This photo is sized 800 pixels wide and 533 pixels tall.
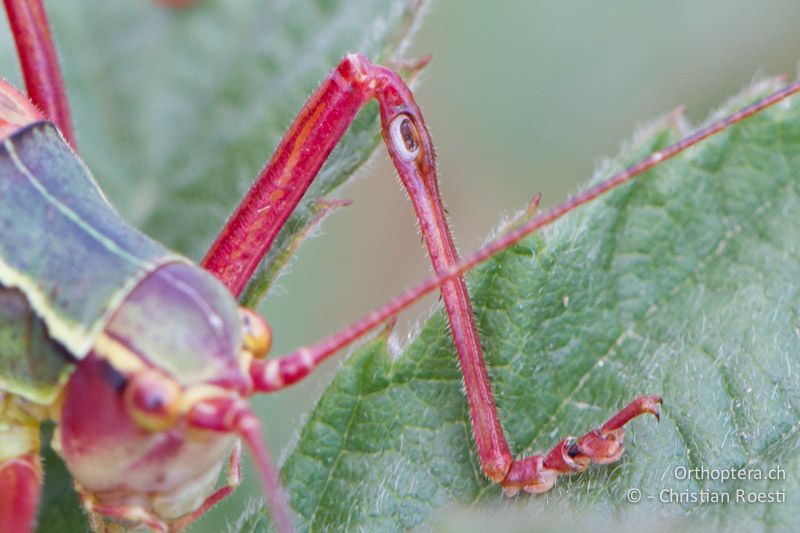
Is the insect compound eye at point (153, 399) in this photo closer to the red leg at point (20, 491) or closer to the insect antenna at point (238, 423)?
the insect antenna at point (238, 423)

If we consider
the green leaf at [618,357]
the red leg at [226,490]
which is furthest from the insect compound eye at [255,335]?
the red leg at [226,490]

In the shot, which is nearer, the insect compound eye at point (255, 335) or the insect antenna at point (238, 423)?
the insect antenna at point (238, 423)

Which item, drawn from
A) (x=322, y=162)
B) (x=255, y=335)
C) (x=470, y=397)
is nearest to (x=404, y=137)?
(x=322, y=162)

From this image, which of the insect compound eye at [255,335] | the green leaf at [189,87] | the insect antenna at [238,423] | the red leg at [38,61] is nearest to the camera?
the insect antenna at [238,423]

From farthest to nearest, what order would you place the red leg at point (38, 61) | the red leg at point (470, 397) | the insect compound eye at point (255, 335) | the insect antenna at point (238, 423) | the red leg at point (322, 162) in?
the red leg at point (38, 61), the red leg at point (322, 162), the insect compound eye at point (255, 335), the red leg at point (470, 397), the insect antenna at point (238, 423)

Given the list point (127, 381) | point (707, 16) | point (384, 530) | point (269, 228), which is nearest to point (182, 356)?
point (127, 381)

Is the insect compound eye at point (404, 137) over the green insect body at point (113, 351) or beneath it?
over

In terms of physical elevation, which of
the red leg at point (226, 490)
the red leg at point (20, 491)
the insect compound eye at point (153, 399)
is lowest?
the red leg at point (226, 490)

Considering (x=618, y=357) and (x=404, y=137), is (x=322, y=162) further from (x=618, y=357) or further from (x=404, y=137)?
(x=618, y=357)
